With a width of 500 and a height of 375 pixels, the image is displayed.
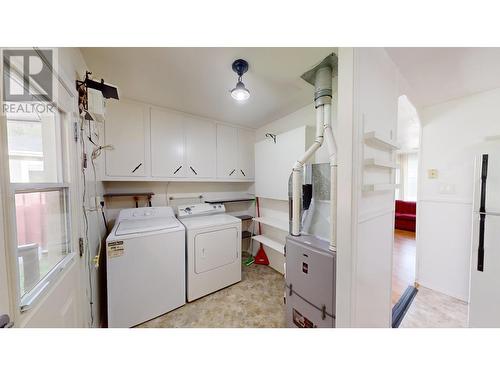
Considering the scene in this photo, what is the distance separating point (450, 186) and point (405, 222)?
3.67m

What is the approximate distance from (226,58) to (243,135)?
5.23ft

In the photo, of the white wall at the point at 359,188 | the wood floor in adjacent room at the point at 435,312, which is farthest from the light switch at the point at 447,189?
the white wall at the point at 359,188

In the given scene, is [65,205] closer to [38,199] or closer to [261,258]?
[38,199]

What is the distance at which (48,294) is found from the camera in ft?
2.48

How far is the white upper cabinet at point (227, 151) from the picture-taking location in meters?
2.62

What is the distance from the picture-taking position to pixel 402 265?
8.89 feet

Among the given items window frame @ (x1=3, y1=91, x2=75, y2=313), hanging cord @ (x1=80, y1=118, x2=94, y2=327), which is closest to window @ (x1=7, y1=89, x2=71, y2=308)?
window frame @ (x1=3, y1=91, x2=75, y2=313)

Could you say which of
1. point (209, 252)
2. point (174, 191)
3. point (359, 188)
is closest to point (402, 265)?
point (359, 188)

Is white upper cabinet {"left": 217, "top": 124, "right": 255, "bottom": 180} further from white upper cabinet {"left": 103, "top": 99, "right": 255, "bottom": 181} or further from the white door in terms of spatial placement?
the white door

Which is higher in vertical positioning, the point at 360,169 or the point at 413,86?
the point at 413,86

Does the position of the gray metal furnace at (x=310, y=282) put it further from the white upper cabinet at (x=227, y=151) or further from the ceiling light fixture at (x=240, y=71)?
the white upper cabinet at (x=227, y=151)
